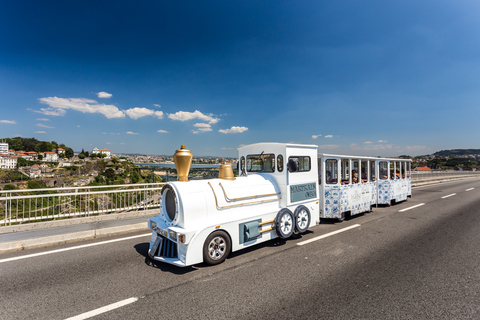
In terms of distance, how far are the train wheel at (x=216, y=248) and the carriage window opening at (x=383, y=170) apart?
32.9 feet

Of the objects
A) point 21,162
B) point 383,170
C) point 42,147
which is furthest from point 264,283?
point 42,147

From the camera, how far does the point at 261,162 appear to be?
6707 mm

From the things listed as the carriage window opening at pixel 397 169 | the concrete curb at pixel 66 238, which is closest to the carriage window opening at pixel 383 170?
the carriage window opening at pixel 397 169

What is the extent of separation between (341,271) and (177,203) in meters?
3.59

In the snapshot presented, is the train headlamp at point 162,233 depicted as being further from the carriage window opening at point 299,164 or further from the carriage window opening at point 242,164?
the carriage window opening at point 299,164

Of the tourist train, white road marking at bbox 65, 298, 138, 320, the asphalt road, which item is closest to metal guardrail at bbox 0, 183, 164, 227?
the asphalt road

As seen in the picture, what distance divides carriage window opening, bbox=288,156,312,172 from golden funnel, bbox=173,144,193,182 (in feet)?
8.76

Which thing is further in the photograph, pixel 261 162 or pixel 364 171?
pixel 364 171

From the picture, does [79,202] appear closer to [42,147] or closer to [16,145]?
[42,147]

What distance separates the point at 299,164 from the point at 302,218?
1.57m

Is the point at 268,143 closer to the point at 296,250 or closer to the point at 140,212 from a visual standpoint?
the point at 296,250

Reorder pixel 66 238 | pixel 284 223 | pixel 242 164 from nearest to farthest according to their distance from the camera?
pixel 284 223
pixel 66 238
pixel 242 164

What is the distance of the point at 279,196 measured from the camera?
6090 millimetres

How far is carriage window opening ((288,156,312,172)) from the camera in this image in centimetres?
600
